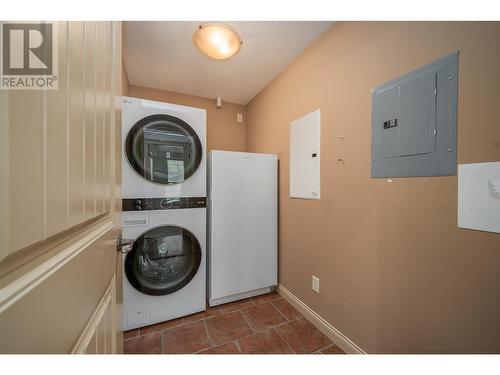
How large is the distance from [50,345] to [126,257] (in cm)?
132

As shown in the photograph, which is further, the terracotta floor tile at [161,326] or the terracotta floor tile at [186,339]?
the terracotta floor tile at [161,326]

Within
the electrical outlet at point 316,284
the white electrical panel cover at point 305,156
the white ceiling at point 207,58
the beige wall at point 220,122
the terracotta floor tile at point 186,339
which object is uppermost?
the white ceiling at point 207,58

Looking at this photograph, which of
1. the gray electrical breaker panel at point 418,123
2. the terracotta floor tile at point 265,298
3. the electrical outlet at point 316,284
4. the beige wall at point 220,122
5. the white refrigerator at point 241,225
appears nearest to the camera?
the gray electrical breaker panel at point 418,123

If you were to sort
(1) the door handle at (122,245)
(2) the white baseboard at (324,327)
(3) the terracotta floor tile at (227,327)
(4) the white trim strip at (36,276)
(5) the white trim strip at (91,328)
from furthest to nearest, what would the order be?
(3) the terracotta floor tile at (227,327) < (2) the white baseboard at (324,327) < (1) the door handle at (122,245) < (5) the white trim strip at (91,328) < (4) the white trim strip at (36,276)

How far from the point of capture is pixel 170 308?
1565 mm

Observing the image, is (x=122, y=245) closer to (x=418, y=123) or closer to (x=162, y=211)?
(x=162, y=211)

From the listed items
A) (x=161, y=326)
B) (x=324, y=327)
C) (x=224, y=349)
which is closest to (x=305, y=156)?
(x=324, y=327)

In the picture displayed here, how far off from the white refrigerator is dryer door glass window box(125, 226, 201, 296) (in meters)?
0.20

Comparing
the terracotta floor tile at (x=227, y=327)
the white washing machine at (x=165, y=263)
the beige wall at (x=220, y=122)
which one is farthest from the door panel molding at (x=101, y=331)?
the beige wall at (x=220, y=122)

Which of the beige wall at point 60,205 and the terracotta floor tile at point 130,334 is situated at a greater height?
the beige wall at point 60,205

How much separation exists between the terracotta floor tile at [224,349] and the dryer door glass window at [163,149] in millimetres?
1239

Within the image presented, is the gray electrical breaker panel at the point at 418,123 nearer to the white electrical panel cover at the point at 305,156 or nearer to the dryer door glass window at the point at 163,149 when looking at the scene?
the white electrical panel cover at the point at 305,156

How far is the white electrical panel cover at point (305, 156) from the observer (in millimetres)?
1556
